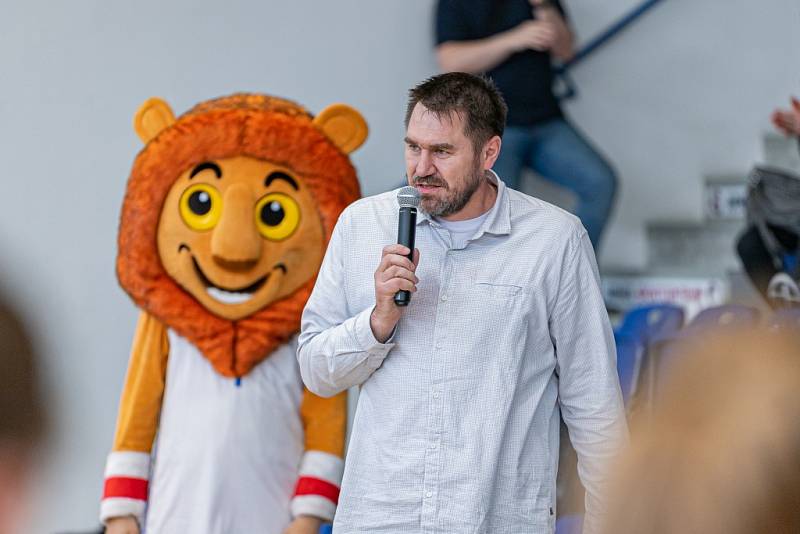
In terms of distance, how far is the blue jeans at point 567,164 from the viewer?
14.0 ft

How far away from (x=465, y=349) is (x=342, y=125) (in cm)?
99

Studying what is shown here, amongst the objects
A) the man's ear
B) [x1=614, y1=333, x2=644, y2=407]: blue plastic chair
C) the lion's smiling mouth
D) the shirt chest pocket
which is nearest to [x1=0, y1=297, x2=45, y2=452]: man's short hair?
the shirt chest pocket

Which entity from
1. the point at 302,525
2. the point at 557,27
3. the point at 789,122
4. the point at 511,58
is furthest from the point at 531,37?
the point at 302,525

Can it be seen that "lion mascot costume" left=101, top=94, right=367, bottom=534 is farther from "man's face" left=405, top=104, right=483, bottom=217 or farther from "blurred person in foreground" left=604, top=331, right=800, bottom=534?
"blurred person in foreground" left=604, top=331, right=800, bottom=534

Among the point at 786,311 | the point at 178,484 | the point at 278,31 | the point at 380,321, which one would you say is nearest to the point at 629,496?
the point at 380,321

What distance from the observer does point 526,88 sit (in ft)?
14.2

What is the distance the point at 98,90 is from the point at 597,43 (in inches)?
80.2

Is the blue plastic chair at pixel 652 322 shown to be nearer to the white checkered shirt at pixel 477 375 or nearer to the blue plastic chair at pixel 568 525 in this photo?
the blue plastic chair at pixel 568 525

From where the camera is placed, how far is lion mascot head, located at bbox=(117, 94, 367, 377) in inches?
104

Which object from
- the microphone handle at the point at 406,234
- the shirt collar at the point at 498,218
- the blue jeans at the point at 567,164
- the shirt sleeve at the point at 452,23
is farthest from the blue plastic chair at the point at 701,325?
the microphone handle at the point at 406,234

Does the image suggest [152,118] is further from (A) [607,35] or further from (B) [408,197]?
(A) [607,35]

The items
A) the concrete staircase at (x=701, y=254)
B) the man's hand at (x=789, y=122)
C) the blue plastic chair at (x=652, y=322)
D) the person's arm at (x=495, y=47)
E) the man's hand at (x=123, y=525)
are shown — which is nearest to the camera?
the man's hand at (x=123, y=525)

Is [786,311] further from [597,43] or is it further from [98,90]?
[98,90]

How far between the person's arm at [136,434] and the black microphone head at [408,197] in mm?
869
